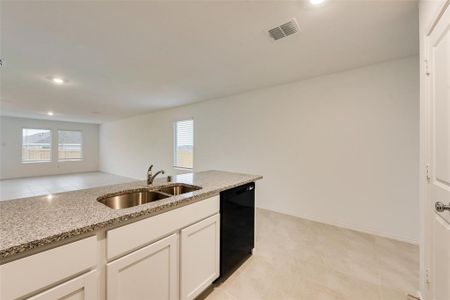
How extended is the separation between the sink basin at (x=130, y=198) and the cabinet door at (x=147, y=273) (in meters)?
0.54

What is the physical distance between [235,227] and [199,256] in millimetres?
534

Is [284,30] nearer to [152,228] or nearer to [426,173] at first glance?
[426,173]

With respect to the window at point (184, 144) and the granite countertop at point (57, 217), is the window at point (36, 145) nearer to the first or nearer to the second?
the window at point (184, 144)

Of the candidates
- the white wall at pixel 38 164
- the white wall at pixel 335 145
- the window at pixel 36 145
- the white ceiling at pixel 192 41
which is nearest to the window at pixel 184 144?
the white wall at pixel 335 145

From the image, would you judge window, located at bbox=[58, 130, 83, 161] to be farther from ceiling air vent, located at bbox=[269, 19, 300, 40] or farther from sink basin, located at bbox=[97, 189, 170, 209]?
ceiling air vent, located at bbox=[269, 19, 300, 40]

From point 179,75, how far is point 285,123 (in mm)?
Answer: 2140

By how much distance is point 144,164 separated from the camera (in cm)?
708

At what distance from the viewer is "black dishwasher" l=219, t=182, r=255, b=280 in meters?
1.81

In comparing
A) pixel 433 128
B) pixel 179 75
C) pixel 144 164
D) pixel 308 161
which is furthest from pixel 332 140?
pixel 144 164

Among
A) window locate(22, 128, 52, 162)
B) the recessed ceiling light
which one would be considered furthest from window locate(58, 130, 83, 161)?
the recessed ceiling light

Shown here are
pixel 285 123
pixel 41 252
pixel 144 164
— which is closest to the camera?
pixel 41 252

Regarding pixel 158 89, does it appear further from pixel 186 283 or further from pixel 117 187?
pixel 186 283

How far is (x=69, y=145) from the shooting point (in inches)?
356

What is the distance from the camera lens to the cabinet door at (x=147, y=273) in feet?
3.46
